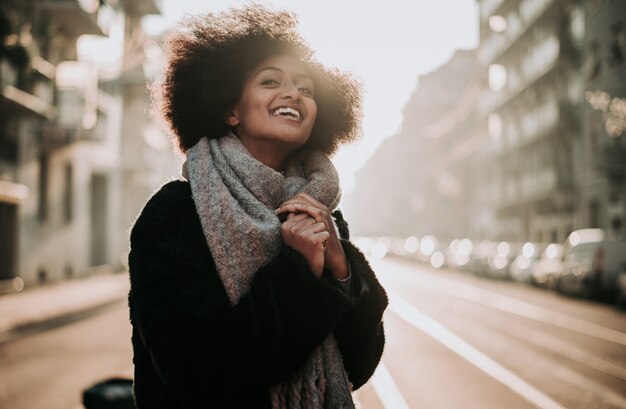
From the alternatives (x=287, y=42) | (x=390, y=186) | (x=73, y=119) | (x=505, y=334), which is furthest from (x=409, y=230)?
(x=287, y=42)

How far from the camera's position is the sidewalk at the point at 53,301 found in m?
14.3

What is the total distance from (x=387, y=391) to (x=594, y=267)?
48.3ft

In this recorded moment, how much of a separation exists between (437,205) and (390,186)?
40948 millimetres

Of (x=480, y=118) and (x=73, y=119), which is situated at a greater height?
(x=480, y=118)

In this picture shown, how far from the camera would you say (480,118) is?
62188mm

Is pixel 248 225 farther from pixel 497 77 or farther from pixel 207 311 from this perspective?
pixel 497 77

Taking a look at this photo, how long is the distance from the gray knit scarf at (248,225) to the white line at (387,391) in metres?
5.15

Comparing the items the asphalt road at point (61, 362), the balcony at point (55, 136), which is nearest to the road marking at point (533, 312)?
the asphalt road at point (61, 362)

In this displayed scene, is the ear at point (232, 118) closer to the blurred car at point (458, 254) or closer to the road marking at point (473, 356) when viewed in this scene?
the road marking at point (473, 356)

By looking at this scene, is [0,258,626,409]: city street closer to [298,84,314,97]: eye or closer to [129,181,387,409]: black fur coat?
[298,84,314,97]: eye

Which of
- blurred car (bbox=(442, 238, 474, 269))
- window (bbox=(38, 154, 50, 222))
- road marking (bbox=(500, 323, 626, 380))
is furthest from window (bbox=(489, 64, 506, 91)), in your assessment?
road marking (bbox=(500, 323, 626, 380))

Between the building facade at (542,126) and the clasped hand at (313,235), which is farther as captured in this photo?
the building facade at (542,126)

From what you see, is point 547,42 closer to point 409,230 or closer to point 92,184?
point 92,184

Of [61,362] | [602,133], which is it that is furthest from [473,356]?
[602,133]
